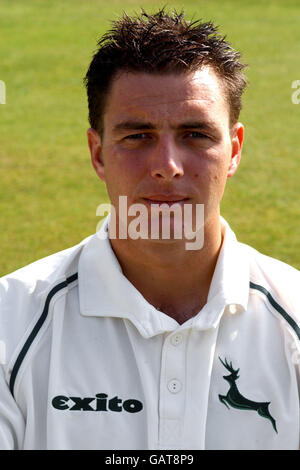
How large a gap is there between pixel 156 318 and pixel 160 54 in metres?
0.65

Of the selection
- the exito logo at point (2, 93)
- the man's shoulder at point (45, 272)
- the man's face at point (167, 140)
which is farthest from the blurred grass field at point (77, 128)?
the man's face at point (167, 140)

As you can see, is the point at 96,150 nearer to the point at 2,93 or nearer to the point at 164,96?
the point at 164,96

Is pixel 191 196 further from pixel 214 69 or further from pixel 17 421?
pixel 17 421

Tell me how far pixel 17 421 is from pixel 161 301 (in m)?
0.49

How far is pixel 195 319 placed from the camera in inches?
82.8

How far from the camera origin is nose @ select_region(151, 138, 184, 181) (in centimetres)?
202

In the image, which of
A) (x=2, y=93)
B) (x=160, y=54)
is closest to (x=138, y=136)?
(x=160, y=54)

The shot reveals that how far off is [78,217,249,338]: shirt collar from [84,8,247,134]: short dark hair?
33cm

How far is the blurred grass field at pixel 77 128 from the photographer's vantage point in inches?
233

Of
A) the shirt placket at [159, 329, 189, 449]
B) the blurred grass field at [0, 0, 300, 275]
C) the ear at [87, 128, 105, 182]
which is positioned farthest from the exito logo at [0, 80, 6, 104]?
the shirt placket at [159, 329, 189, 449]

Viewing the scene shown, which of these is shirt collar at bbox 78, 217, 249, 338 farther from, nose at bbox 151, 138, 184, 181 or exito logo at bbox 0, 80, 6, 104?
exito logo at bbox 0, 80, 6, 104

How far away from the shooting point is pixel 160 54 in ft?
6.90

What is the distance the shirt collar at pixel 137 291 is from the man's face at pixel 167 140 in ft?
0.55

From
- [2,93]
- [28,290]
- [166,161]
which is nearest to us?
[166,161]
